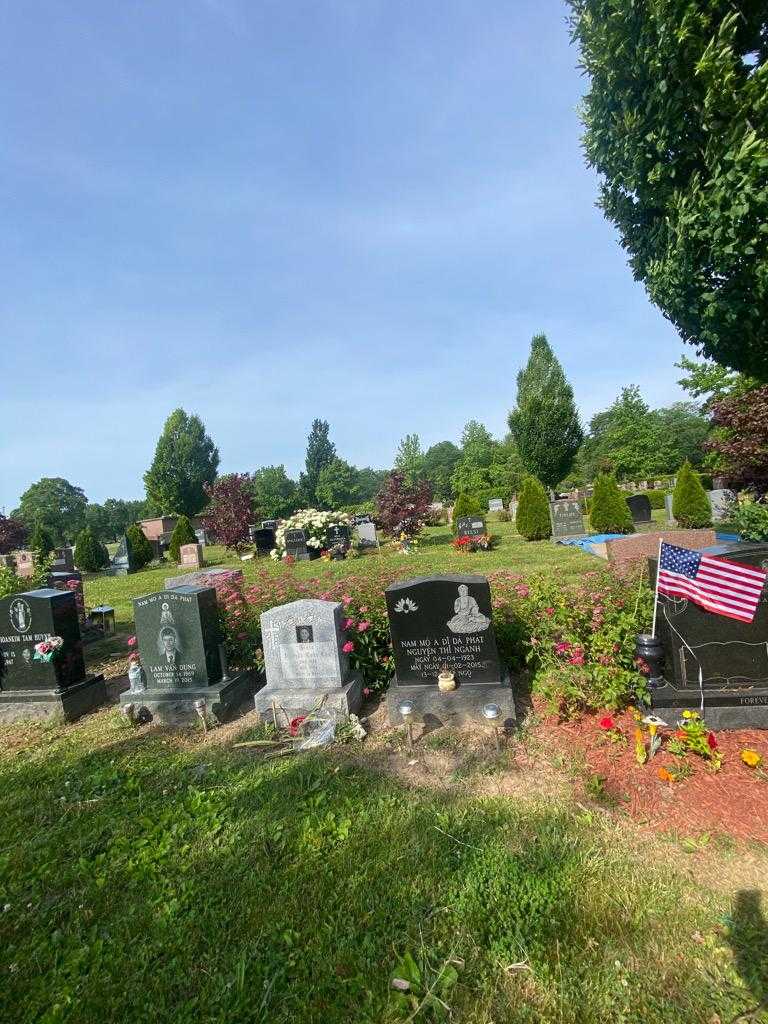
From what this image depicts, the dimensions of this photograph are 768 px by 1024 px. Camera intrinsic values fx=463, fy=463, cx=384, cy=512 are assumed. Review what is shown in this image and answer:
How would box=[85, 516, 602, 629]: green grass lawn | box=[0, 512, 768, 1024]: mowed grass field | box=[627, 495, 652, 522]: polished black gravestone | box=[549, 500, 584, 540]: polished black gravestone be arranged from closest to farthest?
1. box=[0, 512, 768, 1024]: mowed grass field
2. box=[85, 516, 602, 629]: green grass lawn
3. box=[549, 500, 584, 540]: polished black gravestone
4. box=[627, 495, 652, 522]: polished black gravestone

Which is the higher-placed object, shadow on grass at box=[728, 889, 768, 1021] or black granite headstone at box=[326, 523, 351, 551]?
black granite headstone at box=[326, 523, 351, 551]

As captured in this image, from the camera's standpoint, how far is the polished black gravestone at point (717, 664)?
4164 millimetres

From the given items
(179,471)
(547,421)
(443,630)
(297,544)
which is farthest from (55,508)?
(443,630)

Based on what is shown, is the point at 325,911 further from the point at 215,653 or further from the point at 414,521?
the point at 414,521

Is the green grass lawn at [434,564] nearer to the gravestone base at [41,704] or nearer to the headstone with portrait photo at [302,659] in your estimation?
the headstone with portrait photo at [302,659]

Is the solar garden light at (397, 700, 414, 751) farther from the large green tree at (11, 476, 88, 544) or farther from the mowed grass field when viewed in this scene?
the large green tree at (11, 476, 88, 544)

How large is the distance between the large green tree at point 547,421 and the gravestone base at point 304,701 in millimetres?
24867

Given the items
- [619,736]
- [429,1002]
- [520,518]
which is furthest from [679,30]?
[520,518]

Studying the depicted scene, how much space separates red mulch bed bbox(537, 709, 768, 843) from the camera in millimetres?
3084

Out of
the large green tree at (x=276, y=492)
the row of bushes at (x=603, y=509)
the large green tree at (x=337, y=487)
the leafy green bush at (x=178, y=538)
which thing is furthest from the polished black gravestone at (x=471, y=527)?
the large green tree at (x=337, y=487)

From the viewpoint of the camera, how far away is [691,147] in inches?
238

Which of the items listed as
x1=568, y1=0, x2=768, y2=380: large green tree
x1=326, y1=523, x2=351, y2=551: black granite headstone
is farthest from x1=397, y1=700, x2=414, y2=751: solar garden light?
x1=326, y1=523, x2=351, y2=551: black granite headstone

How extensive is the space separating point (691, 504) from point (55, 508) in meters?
76.7

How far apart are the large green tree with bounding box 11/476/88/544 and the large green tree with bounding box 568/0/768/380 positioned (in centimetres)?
6670
